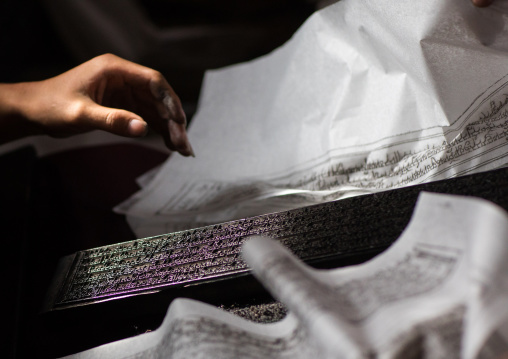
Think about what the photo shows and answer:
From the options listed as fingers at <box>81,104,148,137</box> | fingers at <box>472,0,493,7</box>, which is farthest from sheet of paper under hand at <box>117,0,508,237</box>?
fingers at <box>81,104,148,137</box>

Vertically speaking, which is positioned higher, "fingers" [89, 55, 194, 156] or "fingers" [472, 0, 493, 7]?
"fingers" [472, 0, 493, 7]

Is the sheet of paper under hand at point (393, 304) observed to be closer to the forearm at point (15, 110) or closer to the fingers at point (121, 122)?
the fingers at point (121, 122)

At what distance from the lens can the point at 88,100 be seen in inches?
17.8

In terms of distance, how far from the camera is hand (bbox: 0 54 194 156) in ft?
1.50

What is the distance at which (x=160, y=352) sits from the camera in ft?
0.88

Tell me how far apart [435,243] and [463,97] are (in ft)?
0.59

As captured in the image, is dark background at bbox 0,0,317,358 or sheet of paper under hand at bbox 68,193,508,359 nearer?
sheet of paper under hand at bbox 68,193,508,359

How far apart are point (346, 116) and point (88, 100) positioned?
245 millimetres

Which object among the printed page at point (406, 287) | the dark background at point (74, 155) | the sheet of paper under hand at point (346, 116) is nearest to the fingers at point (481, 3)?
the sheet of paper under hand at point (346, 116)

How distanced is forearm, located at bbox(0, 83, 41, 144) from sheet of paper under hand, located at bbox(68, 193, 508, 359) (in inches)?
13.4

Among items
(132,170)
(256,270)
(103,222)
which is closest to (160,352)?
(256,270)

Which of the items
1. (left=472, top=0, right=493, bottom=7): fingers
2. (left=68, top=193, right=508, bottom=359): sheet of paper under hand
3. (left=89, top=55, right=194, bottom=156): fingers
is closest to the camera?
(left=68, top=193, right=508, bottom=359): sheet of paper under hand

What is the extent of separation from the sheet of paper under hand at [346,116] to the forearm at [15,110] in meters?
0.15

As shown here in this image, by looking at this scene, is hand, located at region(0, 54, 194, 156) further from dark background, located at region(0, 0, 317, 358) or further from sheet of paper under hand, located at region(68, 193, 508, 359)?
sheet of paper under hand, located at region(68, 193, 508, 359)
